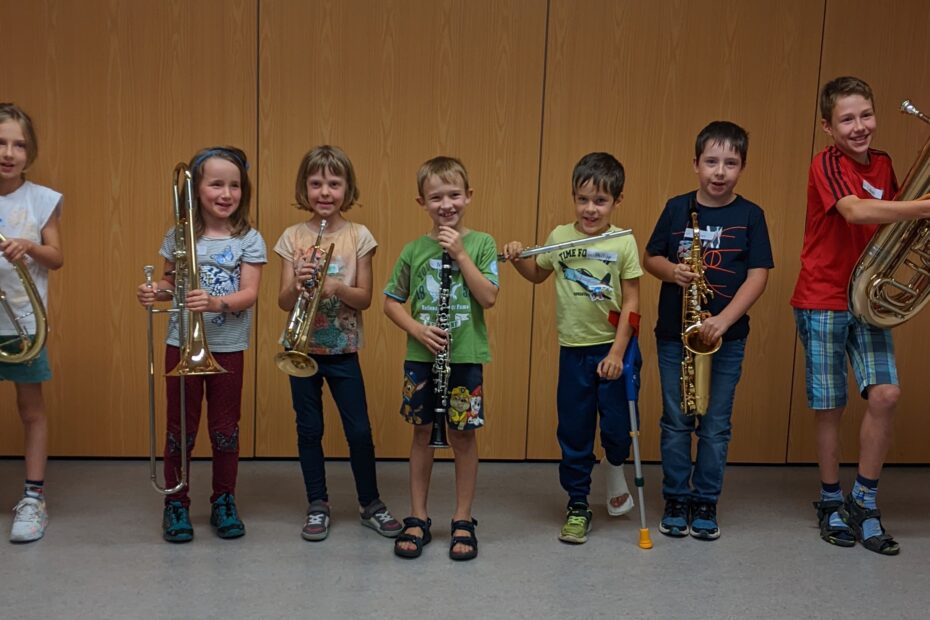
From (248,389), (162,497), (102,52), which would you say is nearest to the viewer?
(162,497)

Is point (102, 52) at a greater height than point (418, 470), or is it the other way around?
point (102, 52)

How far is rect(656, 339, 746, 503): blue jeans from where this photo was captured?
10.8 ft

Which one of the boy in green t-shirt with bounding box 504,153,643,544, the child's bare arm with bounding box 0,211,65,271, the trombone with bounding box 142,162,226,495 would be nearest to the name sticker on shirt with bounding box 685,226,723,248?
the boy in green t-shirt with bounding box 504,153,643,544

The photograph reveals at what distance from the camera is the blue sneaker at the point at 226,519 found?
316 cm

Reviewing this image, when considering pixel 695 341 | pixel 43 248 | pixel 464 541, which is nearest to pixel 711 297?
pixel 695 341

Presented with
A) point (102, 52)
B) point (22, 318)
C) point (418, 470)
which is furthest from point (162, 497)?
point (102, 52)

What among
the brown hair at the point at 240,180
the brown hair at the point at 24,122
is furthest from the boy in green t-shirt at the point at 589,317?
the brown hair at the point at 24,122

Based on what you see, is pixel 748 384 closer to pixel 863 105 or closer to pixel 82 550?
pixel 863 105

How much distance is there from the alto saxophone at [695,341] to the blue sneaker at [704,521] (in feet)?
1.26

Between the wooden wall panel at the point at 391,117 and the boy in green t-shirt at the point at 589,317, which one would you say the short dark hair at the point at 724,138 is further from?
the wooden wall panel at the point at 391,117

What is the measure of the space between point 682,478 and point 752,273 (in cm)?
82

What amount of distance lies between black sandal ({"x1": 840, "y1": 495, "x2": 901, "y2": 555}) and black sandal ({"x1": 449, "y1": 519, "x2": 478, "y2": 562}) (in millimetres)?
1433

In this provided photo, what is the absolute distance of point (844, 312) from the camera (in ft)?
10.6

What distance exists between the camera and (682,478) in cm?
334
